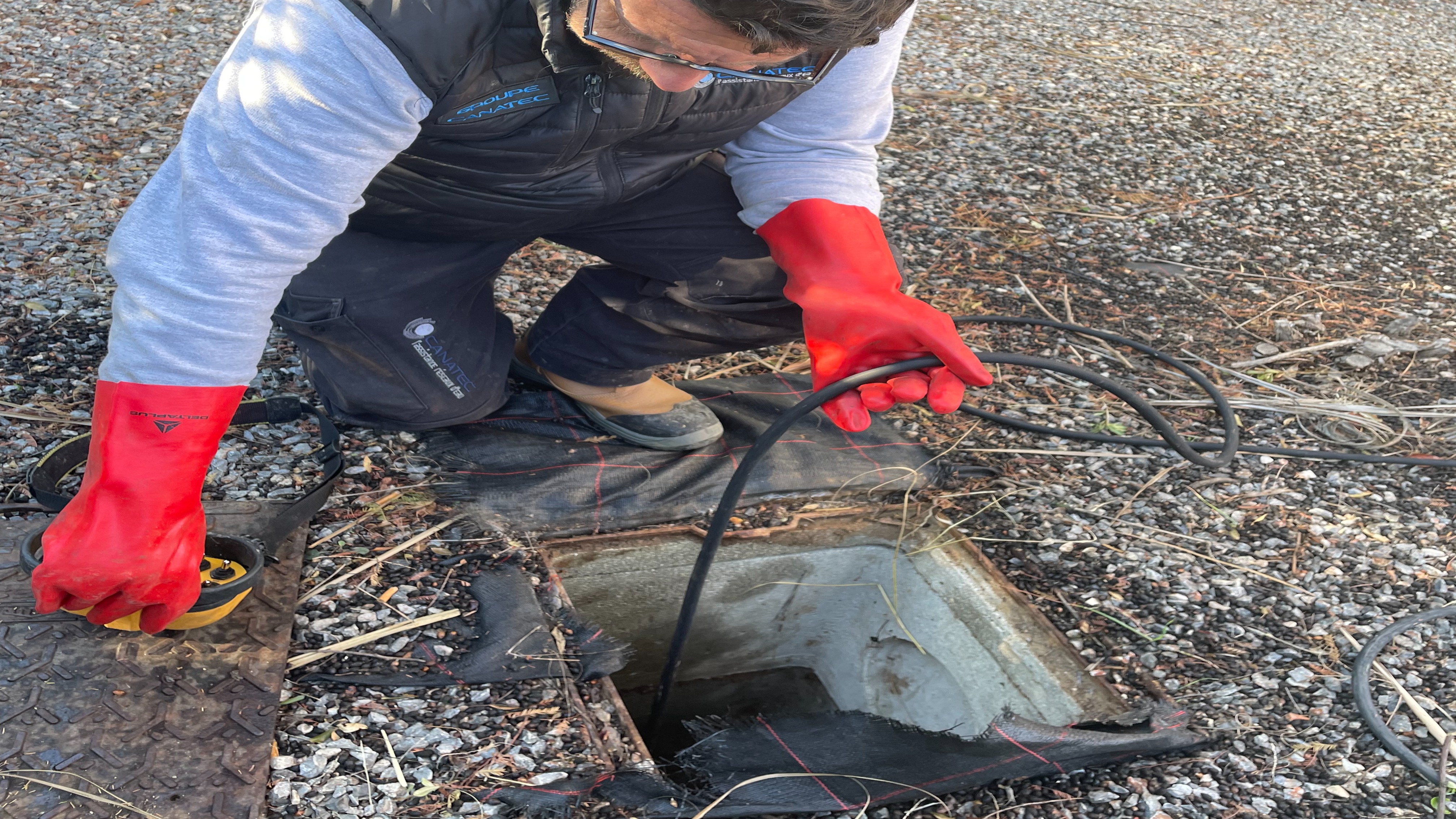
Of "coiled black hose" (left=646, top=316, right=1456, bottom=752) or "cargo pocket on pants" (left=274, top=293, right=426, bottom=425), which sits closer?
"coiled black hose" (left=646, top=316, right=1456, bottom=752)

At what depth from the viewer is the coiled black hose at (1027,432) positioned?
1.70m

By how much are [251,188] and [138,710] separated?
30.8 inches

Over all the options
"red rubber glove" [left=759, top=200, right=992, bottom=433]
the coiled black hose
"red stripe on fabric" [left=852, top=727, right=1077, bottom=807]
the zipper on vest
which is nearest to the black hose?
the coiled black hose

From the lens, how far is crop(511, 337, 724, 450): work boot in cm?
230

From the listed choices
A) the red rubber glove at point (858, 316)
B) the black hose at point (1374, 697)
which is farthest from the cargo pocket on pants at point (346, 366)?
the black hose at point (1374, 697)

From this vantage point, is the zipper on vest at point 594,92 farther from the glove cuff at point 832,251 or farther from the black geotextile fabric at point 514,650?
the black geotextile fabric at point 514,650

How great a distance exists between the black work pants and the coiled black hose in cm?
33

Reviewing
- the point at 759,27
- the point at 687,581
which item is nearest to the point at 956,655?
the point at 687,581

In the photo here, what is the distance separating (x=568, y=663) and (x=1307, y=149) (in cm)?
404

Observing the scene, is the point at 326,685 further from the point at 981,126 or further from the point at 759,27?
the point at 981,126

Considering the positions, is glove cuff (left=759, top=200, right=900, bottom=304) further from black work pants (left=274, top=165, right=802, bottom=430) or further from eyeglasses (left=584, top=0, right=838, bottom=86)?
eyeglasses (left=584, top=0, right=838, bottom=86)

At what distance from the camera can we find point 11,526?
1802 mm

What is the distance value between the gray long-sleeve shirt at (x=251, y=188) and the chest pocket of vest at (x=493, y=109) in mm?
98

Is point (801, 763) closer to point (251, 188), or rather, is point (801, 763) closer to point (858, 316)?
point (858, 316)
